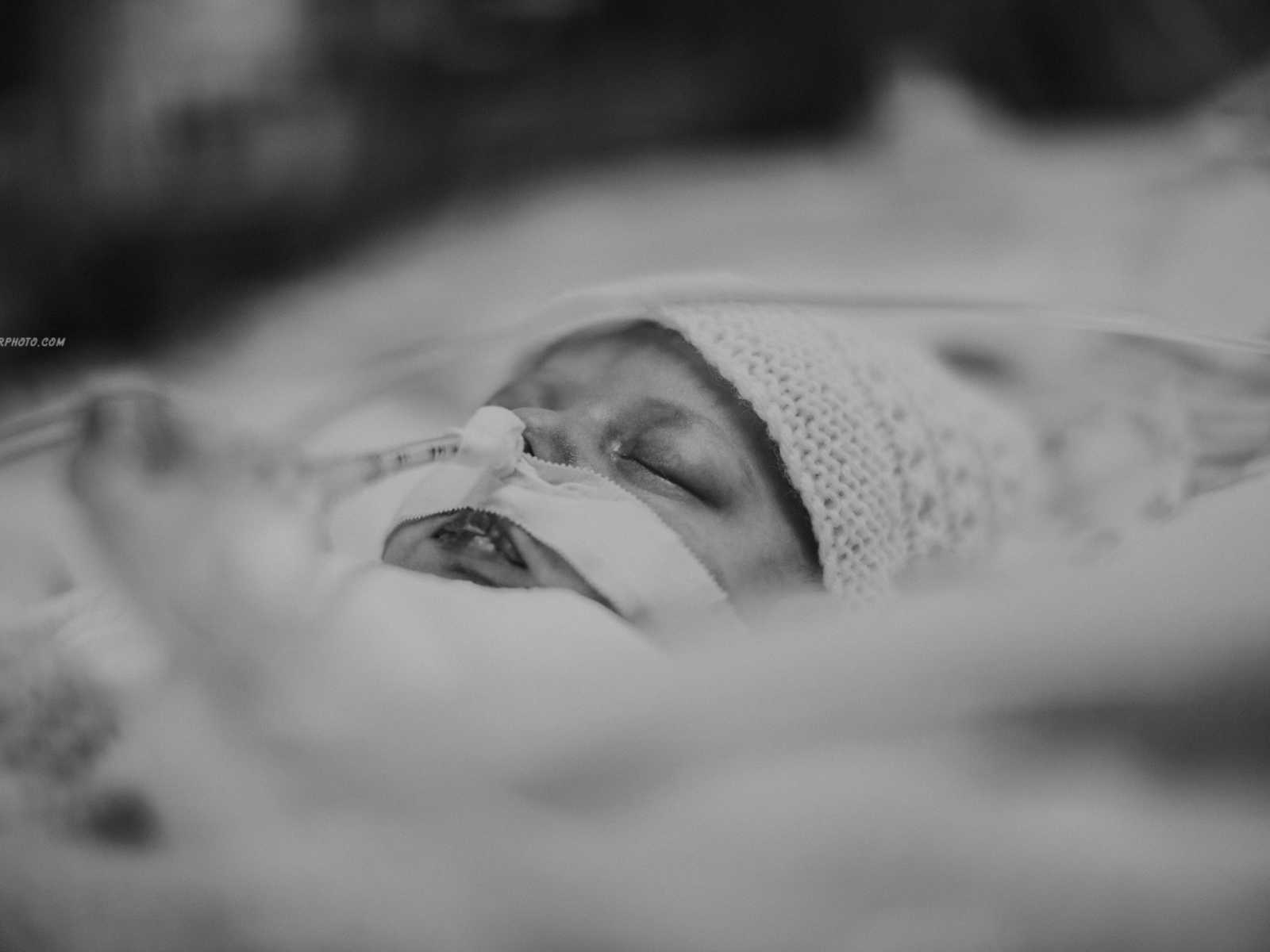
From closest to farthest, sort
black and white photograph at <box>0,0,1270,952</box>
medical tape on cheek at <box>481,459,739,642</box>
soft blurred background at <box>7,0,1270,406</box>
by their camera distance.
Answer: black and white photograph at <box>0,0,1270,952</box>, medical tape on cheek at <box>481,459,739,642</box>, soft blurred background at <box>7,0,1270,406</box>

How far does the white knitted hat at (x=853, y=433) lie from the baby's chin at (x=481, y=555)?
0.53 feet

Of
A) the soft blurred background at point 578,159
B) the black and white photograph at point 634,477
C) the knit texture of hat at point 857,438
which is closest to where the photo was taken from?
the black and white photograph at point 634,477

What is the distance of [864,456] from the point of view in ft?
2.18

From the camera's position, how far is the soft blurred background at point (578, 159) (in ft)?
2.92

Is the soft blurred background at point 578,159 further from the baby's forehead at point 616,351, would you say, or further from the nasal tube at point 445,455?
the nasal tube at point 445,455

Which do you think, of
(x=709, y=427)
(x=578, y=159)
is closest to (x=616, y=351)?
(x=709, y=427)

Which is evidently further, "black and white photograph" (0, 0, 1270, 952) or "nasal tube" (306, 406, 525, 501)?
"nasal tube" (306, 406, 525, 501)

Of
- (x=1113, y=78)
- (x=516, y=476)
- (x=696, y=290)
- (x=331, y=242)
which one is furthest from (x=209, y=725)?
(x=1113, y=78)

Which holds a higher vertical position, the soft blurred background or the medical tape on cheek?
the soft blurred background

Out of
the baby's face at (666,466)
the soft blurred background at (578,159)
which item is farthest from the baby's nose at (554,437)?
the soft blurred background at (578,159)

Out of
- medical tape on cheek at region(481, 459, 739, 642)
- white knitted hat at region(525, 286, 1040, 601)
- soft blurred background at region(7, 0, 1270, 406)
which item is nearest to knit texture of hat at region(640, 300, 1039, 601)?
white knitted hat at region(525, 286, 1040, 601)

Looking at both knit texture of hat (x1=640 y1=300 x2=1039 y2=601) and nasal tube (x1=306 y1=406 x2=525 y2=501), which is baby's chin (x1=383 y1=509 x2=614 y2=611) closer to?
nasal tube (x1=306 y1=406 x2=525 y2=501)

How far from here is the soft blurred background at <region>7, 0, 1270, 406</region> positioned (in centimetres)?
89

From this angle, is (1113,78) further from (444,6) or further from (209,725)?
(209,725)
